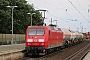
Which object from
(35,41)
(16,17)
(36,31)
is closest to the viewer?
(35,41)

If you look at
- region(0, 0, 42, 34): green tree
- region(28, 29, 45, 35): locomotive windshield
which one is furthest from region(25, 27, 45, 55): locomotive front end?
region(0, 0, 42, 34): green tree

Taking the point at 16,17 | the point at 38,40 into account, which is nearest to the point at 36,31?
the point at 38,40

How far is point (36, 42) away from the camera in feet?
90.0

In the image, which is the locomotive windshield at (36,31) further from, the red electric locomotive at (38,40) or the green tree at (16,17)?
the green tree at (16,17)

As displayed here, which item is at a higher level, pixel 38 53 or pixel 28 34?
pixel 28 34

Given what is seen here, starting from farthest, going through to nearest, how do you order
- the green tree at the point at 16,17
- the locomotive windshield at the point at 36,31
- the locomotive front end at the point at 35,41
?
1. the green tree at the point at 16,17
2. the locomotive windshield at the point at 36,31
3. the locomotive front end at the point at 35,41

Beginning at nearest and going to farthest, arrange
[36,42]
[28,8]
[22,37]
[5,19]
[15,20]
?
[36,42] → [22,37] → [5,19] → [15,20] → [28,8]

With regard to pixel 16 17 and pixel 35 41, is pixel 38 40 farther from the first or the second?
pixel 16 17

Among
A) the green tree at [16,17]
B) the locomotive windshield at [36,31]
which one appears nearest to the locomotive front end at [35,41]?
the locomotive windshield at [36,31]

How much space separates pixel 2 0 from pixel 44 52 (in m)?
49.7

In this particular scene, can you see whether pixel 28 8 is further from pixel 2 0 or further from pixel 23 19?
pixel 2 0

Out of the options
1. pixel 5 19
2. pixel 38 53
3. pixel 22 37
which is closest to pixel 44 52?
pixel 38 53

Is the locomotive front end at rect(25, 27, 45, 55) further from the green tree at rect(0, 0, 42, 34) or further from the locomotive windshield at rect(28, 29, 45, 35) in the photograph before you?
the green tree at rect(0, 0, 42, 34)

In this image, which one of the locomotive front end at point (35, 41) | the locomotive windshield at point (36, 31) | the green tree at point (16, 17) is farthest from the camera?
the green tree at point (16, 17)
